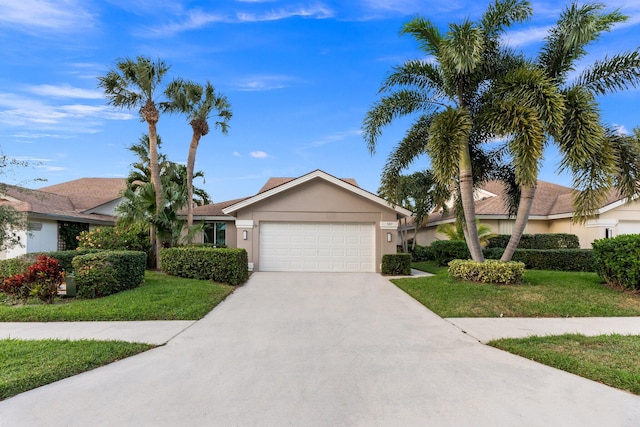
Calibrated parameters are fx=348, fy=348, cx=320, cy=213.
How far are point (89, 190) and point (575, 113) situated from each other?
26357 millimetres

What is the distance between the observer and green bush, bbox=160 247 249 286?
11.6 meters

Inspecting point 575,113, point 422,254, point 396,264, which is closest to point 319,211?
point 396,264

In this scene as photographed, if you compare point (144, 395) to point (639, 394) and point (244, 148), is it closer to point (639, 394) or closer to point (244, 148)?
point (639, 394)

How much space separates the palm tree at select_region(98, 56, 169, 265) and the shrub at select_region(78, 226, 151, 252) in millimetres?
859

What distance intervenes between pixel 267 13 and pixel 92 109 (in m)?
8.37

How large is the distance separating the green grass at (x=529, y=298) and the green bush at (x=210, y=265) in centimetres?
551

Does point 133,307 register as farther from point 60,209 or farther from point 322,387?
point 60,209

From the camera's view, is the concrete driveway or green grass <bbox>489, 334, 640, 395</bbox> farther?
green grass <bbox>489, 334, 640, 395</bbox>

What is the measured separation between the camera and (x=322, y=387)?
12.9ft

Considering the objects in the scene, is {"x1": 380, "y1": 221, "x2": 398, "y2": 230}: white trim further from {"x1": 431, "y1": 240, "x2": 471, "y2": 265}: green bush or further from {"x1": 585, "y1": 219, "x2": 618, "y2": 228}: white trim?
{"x1": 585, "y1": 219, "x2": 618, "y2": 228}: white trim

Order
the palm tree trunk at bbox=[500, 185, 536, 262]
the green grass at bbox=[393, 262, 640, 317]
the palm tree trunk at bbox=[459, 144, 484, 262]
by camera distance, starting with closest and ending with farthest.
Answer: the green grass at bbox=[393, 262, 640, 317], the palm tree trunk at bbox=[500, 185, 536, 262], the palm tree trunk at bbox=[459, 144, 484, 262]

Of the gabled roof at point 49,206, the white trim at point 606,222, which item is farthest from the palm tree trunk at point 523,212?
the gabled roof at point 49,206

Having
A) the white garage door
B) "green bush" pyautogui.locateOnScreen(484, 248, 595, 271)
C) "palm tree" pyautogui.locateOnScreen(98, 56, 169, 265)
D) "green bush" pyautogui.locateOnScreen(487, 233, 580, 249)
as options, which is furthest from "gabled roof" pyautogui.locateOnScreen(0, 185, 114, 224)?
"green bush" pyautogui.locateOnScreen(487, 233, 580, 249)

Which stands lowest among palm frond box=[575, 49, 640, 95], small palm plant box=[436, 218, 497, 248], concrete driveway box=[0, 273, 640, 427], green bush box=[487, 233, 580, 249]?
concrete driveway box=[0, 273, 640, 427]
